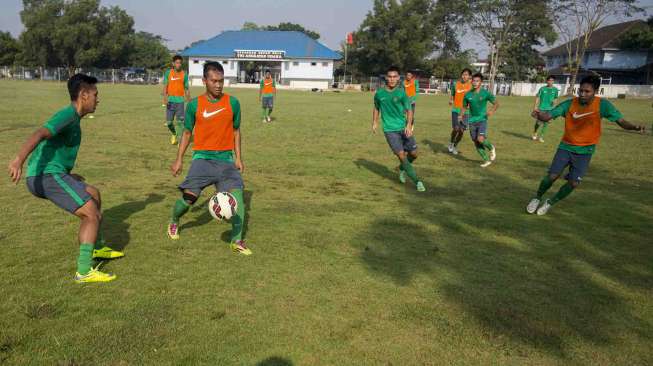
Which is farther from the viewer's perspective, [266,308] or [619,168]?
[619,168]

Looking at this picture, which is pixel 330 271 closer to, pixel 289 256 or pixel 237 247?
pixel 289 256

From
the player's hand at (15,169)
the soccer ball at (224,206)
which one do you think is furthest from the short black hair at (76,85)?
the soccer ball at (224,206)

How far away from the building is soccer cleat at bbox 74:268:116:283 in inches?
2586

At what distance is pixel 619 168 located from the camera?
11.7 meters

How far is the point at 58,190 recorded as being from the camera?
4.64 m

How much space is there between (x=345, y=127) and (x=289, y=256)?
1364 cm

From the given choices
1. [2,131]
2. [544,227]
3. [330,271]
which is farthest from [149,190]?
[2,131]

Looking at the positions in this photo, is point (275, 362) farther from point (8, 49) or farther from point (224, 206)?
point (8, 49)

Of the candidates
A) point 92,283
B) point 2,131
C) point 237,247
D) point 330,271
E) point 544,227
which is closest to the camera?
point 92,283

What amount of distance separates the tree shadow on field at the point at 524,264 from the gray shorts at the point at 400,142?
140 centimetres

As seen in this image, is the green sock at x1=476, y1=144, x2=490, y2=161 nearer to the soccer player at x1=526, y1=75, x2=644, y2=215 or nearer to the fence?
the soccer player at x1=526, y1=75, x2=644, y2=215

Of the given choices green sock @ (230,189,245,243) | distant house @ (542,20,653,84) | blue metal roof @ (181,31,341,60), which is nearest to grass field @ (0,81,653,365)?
green sock @ (230,189,245,243)

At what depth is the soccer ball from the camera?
17.9 feet

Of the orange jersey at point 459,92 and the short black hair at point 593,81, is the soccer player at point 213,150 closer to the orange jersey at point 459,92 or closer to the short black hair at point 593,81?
the short black hair at point 593,81
